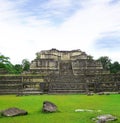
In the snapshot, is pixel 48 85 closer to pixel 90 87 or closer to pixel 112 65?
pixel 90 87

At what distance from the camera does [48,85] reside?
76.5 feet

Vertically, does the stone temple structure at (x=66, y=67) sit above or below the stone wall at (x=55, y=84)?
above

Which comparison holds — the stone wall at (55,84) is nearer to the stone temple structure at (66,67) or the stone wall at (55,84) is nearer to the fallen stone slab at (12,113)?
the stone temple structure at (66,67)

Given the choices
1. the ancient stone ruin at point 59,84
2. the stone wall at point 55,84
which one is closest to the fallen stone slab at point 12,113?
the ancient stone ruin at point 59,84

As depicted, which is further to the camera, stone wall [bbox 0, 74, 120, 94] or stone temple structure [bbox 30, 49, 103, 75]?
stone temple structure [bbox 30, 49, 103, 75]

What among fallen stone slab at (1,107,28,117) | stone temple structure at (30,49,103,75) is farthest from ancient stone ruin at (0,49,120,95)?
fallen stone slab at (1,107,28,117)

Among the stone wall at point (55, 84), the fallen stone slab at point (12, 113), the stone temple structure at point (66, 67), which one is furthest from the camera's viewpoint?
the stone temple structure at point (66, 67)

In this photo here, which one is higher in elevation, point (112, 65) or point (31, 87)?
point (112, 65)

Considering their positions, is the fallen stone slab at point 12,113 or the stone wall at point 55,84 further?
the stone wall at point 55,84

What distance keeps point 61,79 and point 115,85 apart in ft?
12.9

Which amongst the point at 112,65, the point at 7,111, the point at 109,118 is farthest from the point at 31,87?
the point at 112,65

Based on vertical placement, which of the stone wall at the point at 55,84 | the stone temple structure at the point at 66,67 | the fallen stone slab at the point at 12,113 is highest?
the stone temple structure at the point at 66,67

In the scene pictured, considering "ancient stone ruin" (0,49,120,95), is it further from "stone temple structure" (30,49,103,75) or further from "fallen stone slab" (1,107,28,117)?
"fallen stone slab" (1,107,28,117)

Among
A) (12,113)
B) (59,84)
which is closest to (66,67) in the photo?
(59,84)
